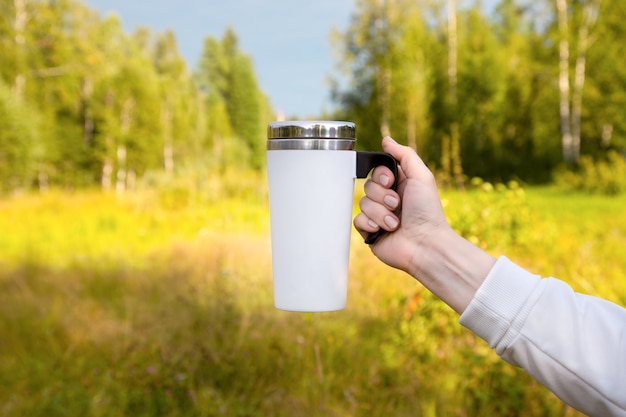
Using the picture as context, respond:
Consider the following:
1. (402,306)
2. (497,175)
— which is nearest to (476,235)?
(402,306)

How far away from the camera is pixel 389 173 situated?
1.32 m

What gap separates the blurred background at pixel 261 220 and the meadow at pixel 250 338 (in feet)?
0.04

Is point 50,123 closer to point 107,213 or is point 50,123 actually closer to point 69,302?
point 107,213

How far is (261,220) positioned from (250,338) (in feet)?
13.3

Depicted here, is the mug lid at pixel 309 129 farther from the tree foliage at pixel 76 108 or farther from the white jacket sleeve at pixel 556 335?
the tree foliage at pixel 76 108

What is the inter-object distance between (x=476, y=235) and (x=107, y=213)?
663 cm

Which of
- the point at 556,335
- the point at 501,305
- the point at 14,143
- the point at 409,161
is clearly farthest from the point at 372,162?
the point at 14,143

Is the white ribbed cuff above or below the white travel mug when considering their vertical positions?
below

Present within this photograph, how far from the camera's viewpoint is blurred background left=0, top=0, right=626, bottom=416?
2.94 m

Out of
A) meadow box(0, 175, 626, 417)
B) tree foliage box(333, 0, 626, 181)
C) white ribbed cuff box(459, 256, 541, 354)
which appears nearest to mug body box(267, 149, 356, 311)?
white ribbed cuff box(459, 256, 541, 354)

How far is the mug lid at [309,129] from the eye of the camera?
1209mm

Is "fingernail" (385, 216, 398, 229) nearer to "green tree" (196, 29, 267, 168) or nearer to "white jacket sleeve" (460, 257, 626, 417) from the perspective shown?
"white jacket sleeve" (460, 257, 626, 417)

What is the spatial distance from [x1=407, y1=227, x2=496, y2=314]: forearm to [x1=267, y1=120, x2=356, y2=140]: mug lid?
12.4 inches

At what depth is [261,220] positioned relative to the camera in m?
7.18
